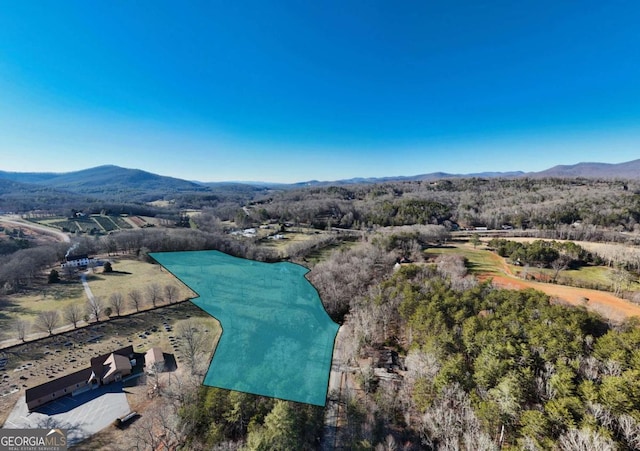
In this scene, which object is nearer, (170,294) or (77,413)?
(77,413)

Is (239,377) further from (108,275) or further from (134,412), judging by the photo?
→ (108,275)

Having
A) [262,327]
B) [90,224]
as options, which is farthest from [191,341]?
[90,224]

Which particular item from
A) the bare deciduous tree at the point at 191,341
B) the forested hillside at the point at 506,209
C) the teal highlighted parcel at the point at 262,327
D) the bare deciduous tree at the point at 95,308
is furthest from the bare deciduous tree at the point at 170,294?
the forested hillside at the point at 506,209

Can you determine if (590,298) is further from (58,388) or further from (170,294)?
(170,294)

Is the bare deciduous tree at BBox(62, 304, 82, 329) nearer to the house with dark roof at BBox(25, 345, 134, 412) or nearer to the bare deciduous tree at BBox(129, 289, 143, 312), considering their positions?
the bare deciduous tree at BBox(129, 289, 143, 312)
